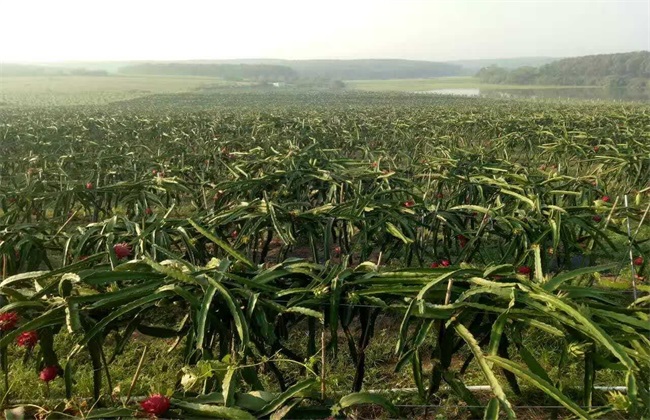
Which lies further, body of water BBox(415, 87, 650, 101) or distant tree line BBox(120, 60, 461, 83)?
distant tree line BBox(120, 60, 461, 83)

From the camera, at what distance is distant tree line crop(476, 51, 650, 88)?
88275 millimetres

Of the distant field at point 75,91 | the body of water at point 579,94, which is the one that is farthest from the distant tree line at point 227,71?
the body of water at point 579,94

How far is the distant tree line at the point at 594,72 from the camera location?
88275 mm

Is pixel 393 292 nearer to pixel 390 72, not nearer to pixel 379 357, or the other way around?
pixel 379 357

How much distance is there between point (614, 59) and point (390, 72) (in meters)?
103

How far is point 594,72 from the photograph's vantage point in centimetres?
10000

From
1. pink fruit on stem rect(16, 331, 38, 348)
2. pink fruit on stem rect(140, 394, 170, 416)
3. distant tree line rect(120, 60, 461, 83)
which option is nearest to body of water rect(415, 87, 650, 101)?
pink fruit on stem rect(16, 331, 38, 348)

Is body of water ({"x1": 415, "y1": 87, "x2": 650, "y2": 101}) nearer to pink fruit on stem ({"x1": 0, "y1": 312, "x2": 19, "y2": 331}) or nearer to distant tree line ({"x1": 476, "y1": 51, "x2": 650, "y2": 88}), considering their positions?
distant tree line ({"x1": 476, "y1": 51, "x2": 650, "y2": 88})

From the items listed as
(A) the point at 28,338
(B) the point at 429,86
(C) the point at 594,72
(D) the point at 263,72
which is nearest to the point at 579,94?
(C) the point at 594,72

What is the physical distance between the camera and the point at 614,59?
9844 cm

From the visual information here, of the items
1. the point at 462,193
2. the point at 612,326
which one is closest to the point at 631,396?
the point at 612,326

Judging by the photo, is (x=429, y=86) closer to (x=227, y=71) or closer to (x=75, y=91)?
(x=227, y=71)

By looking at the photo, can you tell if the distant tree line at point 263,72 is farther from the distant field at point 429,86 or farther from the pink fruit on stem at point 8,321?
the pink fruit on stem at point 8,321

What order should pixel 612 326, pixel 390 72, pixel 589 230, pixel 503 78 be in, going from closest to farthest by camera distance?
pixel 612 326 < pixel 589 230 < pixel 503 78 < pixel 390 72
